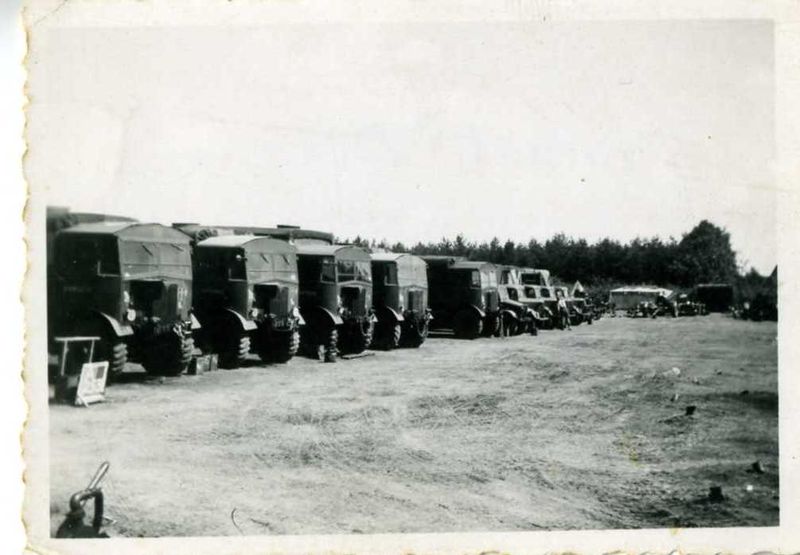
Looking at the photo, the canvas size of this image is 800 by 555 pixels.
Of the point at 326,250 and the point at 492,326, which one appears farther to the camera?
the point at 492,326

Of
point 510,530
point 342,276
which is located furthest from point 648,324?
point 342,276

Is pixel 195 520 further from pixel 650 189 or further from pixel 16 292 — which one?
pixel 650 189

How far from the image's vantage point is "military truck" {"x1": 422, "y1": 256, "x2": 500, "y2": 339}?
7.77 metres

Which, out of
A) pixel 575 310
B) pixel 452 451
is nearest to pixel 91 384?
pixel 452 451

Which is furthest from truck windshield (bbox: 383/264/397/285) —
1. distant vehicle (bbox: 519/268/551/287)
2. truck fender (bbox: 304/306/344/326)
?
distant vehicle (bbox: 519/268/551/287)

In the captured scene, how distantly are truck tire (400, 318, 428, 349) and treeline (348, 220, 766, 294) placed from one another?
6.96ft

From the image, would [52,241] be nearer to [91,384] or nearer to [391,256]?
[91,384]

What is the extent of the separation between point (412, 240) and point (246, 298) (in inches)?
84.2

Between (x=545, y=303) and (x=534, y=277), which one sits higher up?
(x=534, y=277)

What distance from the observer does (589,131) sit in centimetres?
471

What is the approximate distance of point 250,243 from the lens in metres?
6.19

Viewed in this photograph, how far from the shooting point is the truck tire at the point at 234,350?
6.05m

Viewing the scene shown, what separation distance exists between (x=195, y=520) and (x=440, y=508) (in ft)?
4.61

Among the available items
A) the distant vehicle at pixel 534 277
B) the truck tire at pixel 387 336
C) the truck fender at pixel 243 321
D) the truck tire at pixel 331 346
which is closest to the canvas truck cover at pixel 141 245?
the truck fender at pixel 243 321
